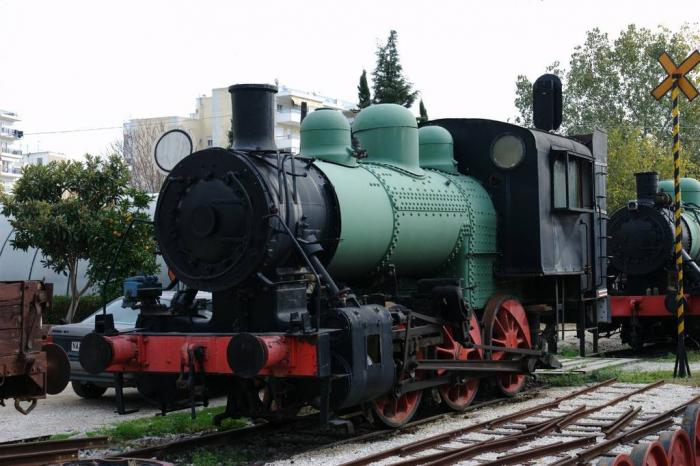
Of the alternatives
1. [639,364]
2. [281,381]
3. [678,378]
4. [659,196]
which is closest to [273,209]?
[281,381]

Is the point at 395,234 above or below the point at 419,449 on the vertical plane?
above

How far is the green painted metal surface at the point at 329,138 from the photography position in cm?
884

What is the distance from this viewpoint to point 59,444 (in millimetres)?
7500

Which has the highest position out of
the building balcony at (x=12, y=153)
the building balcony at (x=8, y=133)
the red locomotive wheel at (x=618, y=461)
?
the building balcony at (x=8, y=133)

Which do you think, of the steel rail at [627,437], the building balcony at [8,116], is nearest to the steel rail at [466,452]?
the steel rail at [627,437]

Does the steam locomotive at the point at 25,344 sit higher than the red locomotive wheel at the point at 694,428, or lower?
higher

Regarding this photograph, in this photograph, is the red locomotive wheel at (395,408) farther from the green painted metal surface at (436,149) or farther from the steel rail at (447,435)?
the green painted metal surface at (436,149)

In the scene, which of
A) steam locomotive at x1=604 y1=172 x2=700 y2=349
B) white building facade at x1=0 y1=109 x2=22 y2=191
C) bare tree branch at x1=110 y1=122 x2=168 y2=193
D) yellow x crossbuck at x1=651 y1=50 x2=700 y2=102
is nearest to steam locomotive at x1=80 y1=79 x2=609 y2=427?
yellow x crossbuck at x1=651 y1=50 x2=700 y2=102

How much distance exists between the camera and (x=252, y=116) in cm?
795

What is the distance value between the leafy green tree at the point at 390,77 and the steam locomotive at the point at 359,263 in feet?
69.2

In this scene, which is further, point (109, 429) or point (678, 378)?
point (678, 378)

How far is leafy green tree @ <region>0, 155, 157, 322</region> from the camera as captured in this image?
53.8 feet

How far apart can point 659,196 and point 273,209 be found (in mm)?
12002

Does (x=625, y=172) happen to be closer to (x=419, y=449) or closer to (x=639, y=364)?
(x=639, y=364)
